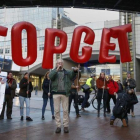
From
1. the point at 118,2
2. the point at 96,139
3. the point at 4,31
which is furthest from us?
the point at 118,2

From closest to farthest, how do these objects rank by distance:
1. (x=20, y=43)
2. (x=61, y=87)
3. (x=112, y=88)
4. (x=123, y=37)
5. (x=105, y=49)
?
(x=61, y=87), (x=20, y=43), (x=123, y=37), (x=105, y=49), (x=112, y=88)

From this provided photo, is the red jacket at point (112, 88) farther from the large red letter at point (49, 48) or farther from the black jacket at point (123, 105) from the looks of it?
the large red letter at point (49, 48)

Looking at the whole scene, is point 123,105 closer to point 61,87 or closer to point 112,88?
point 61,87

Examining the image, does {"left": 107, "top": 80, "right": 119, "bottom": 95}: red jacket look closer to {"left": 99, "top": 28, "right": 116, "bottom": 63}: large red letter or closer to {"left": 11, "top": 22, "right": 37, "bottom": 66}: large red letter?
{"left": 99, "top": 28, "right": 116, "bottom": 63}: large red letter

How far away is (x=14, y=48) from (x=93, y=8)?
402cm

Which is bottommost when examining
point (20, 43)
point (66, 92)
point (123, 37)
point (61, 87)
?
point (66, 92)

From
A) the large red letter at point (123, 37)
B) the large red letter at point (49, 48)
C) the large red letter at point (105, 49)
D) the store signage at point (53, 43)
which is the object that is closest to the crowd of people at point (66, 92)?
the large red letter at point (49, 48)

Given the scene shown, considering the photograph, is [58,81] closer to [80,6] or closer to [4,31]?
[4,31]

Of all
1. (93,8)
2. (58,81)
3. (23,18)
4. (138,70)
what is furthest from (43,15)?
(58,81)

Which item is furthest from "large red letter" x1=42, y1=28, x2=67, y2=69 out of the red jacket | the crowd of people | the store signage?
the red jacket

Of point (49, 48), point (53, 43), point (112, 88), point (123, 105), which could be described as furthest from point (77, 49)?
point (112, 88)

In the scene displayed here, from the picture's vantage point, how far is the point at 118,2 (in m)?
8.09

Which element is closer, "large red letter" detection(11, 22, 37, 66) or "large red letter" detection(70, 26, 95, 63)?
"large red letter" detection(11, 22, 37, 66)

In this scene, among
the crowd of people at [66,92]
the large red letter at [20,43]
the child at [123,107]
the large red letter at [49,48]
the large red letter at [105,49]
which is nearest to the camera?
the crowd of people at [66,92]
